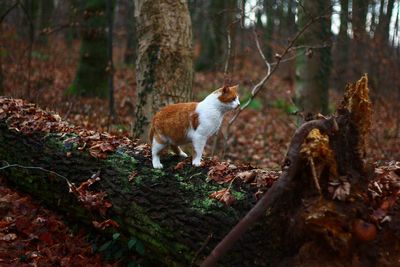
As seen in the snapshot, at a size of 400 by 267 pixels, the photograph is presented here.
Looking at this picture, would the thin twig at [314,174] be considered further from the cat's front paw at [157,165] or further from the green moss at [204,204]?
the cat's front paw at [157,165]


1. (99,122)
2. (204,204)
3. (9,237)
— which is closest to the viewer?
(204,204)

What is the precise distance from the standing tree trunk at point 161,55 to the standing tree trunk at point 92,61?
21.2 feet

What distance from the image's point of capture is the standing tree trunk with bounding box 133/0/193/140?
22.5 feet

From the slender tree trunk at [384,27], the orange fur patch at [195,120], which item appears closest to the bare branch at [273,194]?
the orange fur patch at [195,120]

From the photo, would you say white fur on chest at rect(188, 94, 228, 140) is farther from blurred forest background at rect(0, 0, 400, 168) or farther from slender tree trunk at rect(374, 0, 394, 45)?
slender tree trunk at rect(374, 0, 394, 45)

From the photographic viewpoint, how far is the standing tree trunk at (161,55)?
6.85 metres

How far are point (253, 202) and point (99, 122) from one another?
250 inches

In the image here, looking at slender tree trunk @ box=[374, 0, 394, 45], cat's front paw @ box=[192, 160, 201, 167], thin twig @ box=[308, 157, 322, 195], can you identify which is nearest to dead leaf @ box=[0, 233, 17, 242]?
cat's front paw @ box=[192, 160, 201, 167]

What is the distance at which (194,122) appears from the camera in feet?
14.1

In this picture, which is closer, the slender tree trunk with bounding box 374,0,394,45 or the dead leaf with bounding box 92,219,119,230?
the dead leaf with bounding box 92,219,119,230

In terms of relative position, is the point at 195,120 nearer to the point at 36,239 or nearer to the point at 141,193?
the point at 141,193

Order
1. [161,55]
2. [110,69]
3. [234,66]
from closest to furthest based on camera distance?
[161,55], [110,69], [234,66]

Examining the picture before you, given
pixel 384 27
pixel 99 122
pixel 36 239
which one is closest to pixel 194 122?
pixel 36 239

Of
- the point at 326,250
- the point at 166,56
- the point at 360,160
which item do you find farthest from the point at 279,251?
the point at 166,56
